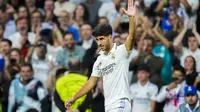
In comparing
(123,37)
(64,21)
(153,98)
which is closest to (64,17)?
(64,21)

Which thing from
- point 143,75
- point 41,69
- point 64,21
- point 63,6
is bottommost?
point 143,75

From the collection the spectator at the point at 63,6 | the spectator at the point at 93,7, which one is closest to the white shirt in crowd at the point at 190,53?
the spectator at the point at 93,7

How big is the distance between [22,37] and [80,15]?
147 centimetres

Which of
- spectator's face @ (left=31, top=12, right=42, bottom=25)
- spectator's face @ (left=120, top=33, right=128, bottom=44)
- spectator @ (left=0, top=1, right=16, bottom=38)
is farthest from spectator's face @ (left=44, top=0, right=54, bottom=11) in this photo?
spectator's face @ (left=120, top=33, right=128, bottom=44)

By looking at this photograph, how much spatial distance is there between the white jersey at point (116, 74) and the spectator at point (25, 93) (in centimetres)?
474

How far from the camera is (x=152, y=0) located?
18.7 metres

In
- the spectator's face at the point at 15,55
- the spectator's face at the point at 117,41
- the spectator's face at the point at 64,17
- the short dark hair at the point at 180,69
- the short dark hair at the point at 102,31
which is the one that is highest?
the spectator's face at the point at 64,17

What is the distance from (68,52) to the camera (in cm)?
1727

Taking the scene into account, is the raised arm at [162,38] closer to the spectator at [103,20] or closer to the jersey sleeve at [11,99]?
the spectator at [103,20]

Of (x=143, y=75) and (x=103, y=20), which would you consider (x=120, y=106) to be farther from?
(x=103, y=20)

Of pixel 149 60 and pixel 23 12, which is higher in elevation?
pixel 23 12

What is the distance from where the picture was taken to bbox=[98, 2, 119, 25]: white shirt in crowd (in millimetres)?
18516

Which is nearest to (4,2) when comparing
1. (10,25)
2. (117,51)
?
(10,25)

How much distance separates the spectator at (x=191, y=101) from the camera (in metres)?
14.0
